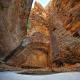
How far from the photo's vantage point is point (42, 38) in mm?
11148

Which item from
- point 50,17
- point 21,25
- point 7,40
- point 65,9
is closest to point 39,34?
point 50,17

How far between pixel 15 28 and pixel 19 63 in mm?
1906

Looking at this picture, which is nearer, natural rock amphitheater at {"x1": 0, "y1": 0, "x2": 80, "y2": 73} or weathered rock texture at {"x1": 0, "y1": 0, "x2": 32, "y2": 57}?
weathered rock texture at {"x1": 0, "y1": 0, "x2": 32, "y2": 57}

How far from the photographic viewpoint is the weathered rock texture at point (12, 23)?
278 inches

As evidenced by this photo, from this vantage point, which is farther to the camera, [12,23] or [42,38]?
[42,38]

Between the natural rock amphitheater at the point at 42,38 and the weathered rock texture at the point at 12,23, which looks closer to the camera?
the weathered rock texture at the point at 12,23

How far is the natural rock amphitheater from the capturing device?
7.63m

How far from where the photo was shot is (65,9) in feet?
32.7

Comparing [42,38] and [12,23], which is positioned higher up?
[42,38]

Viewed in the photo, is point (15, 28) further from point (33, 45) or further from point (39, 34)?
point (39, 34)

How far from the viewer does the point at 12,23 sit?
771 cm

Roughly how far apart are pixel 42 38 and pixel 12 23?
363 centimetres

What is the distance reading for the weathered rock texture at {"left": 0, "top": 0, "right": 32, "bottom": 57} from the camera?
23.2ft

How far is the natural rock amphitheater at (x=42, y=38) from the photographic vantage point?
7633 mm
